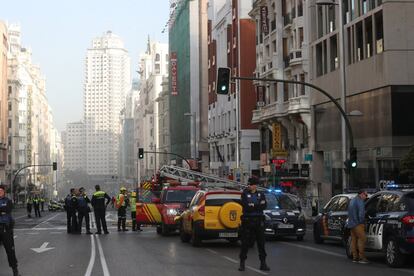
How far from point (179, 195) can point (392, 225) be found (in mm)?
13016

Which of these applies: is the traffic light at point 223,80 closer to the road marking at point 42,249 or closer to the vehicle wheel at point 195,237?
the vehicle wheel at point 195,237

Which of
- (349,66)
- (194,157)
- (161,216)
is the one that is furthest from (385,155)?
(194,157)

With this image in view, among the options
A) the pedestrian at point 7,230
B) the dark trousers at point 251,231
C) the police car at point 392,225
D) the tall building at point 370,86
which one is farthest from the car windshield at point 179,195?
the pedestrian at point 7,230

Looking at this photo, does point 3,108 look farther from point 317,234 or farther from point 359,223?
point 359,223

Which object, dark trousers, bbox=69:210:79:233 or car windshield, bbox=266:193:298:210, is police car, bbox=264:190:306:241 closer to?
car windshield, bbox=266:193:298:210

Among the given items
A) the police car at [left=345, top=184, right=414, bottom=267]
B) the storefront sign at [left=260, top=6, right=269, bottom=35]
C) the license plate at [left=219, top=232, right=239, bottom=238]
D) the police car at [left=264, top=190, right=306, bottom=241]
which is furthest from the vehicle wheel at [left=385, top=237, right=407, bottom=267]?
the storefront sign at [left=260, top=6, right=269, bottom=35]

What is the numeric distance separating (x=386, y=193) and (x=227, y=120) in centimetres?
5739

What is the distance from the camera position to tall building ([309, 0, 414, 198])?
3719 cm

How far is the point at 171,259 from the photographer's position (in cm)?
1703

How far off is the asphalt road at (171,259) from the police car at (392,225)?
36cm

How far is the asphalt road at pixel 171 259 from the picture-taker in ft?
47.5

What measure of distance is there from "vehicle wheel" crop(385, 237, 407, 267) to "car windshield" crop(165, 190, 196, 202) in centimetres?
1251

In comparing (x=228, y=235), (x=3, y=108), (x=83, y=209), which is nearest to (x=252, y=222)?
(x=228, y=235)

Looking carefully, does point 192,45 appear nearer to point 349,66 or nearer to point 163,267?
point 349,66
